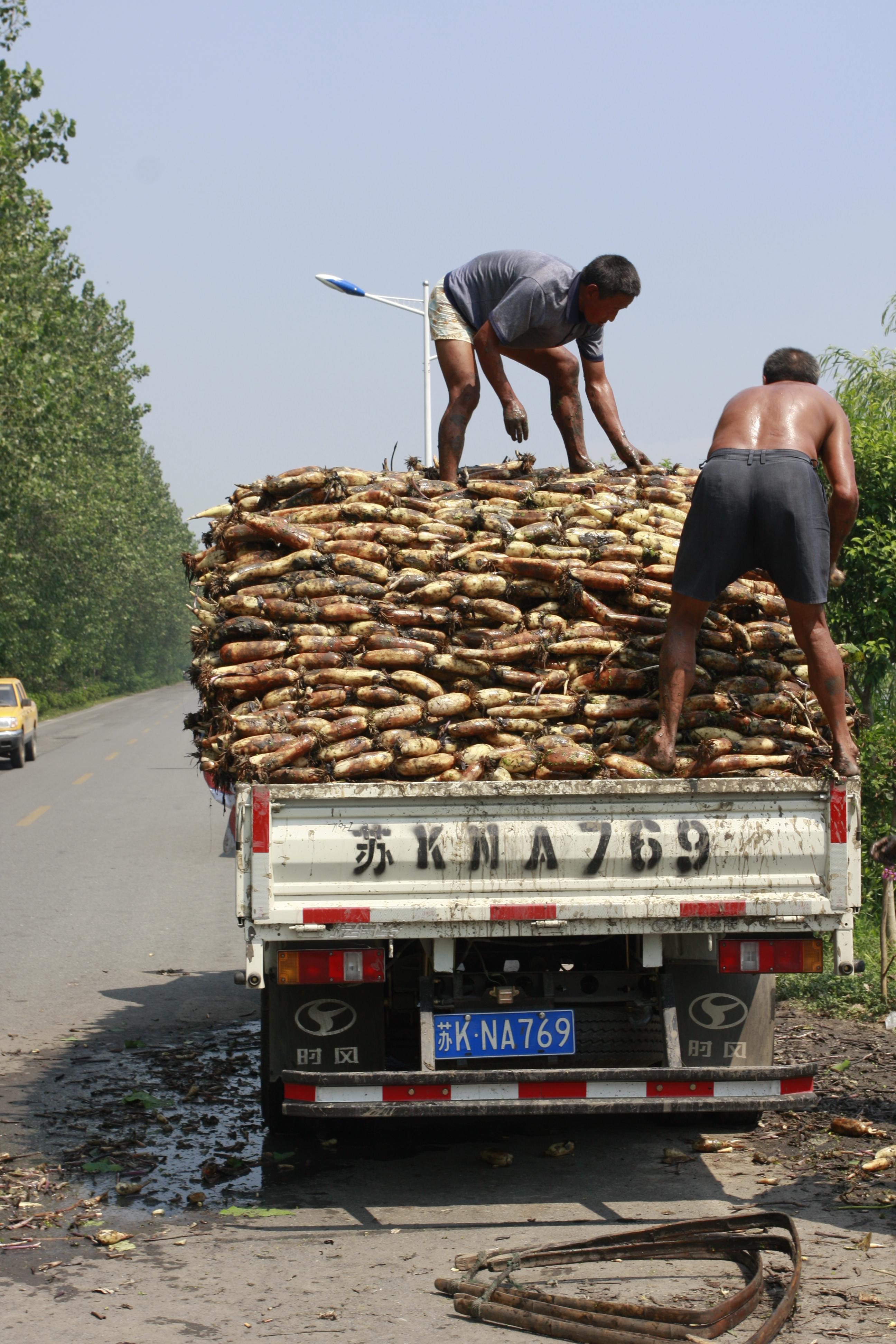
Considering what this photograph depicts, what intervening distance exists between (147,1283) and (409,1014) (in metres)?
1.63

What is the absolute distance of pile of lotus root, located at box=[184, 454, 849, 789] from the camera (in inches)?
205

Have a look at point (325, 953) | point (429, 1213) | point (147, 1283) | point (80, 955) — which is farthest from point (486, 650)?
point (80, 955)

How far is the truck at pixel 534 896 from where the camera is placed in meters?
4.68

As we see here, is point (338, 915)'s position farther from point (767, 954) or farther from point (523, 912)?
point (767, 954)

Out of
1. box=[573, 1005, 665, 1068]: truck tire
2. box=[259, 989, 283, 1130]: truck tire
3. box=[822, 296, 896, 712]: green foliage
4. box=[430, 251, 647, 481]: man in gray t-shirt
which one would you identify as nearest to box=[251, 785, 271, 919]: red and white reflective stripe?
box=[259, 989, 283, 1130]: truck tire

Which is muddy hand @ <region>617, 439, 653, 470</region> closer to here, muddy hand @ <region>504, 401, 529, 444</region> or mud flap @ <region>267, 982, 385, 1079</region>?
muddy hand @ <region>504, 401, 529, 444</region>

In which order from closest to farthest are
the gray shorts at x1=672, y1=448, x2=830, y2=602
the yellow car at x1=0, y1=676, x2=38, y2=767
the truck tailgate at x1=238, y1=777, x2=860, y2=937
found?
the truck tailgate at x1=238, y1=777, x2=860, y2=937, the gray shorts at x1=672, y1=448, x2=830, y2=602, the yellow car at x1=0, y1=676, x2=38, y2=767

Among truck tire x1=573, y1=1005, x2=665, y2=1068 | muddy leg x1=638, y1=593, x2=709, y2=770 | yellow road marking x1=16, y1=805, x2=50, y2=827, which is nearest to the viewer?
muddy leg x1=638, y1=593, x2=709, y2=770

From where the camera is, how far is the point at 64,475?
129 ft

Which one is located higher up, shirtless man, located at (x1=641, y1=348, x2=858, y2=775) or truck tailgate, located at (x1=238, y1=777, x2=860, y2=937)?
shirtless man, located at (x1=641, y1=348, x2=858, y2=775)

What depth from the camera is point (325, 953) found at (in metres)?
4.86

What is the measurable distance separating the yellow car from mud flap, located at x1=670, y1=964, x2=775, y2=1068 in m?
22.9

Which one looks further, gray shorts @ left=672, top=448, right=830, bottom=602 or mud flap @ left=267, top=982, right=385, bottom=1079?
mud flap @ left=267, top=982, right=385, bottom=1079


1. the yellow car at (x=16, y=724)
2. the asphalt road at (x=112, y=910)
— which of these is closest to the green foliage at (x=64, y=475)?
the yellow car at (x=16, y=724)
